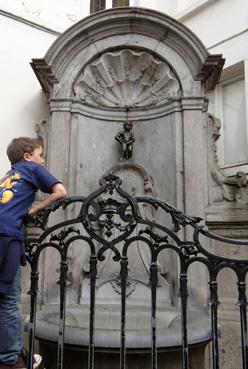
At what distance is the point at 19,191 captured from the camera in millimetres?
2207

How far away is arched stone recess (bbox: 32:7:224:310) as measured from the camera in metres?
4.18

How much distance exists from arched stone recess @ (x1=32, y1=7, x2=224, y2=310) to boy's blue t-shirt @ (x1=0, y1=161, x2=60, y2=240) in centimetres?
179

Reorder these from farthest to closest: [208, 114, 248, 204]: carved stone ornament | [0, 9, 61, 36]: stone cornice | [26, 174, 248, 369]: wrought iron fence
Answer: [0, 9, 61, 36]: stone cornice → [208, 114, 248, 204]: carved stone ornament → [26, 174, 248, 369]: wrought iron fence

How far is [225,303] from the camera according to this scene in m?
3.76

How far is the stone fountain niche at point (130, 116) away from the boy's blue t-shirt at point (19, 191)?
69.8 inches

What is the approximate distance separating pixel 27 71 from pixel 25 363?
13.4 feet

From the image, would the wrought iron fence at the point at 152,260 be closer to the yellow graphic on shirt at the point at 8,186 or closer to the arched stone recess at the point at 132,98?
the yellow graphic on shirt at the point at 8,186

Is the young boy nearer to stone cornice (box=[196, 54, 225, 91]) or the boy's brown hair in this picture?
the boy's brown hair

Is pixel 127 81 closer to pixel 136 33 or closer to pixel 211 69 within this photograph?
pixel 136 33

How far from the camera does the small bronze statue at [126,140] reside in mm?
4523

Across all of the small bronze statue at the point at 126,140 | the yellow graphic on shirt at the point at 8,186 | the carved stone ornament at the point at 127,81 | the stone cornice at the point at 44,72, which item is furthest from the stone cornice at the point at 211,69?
the yellow graphic on shirt at the point at 8,186

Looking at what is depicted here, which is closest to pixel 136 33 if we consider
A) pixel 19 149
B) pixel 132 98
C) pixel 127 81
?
pixel 127 81

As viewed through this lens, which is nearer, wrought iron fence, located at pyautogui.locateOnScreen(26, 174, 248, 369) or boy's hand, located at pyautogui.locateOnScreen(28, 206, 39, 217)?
wrought iron fence, located at pyautogui.locateOnScreen(26, 174, 248, 369)

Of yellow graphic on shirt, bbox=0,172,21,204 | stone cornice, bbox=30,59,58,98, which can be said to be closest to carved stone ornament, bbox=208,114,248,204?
stone cornice, bbox=30,59,58,98
